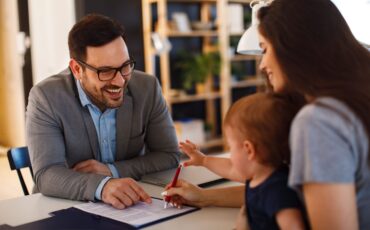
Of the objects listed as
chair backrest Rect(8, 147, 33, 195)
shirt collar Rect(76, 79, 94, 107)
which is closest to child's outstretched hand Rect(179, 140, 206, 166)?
shirt collar Rect(76, 79, 94, 107)

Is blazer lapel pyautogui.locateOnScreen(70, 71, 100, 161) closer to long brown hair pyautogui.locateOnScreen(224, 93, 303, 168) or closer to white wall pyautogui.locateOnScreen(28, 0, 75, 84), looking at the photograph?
long brown hair pyautogui.locateOnScreen(224, 93, 303, 168)

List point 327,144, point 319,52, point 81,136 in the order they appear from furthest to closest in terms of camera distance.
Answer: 1. point 81,136
2. point 319,52
3. point 327,144

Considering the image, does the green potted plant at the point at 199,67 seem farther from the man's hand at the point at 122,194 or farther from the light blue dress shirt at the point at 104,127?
the man's hand at the point at 122,194

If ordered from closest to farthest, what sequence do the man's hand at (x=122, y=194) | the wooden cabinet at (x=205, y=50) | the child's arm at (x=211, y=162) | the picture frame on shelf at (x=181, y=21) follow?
the man's hand at (x=122, y=194) → the child's arm at (x=211, y=162) → the wooden cabinet at (x=205, y=50) → the picture frame on shelf at (x=181, y=21)

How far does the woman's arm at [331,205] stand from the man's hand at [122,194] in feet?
2.22

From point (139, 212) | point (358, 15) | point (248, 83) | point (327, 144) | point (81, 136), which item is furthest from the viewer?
point (248, 83)

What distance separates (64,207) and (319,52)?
3.18 ft

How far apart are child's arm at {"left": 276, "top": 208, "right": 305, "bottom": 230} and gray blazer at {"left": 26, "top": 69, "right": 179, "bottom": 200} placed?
2.41 ft

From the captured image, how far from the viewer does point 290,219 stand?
3.44 feet

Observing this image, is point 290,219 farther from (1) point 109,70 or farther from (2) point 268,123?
(1) point 109,70

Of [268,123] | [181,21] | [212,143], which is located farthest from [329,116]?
[212,143]

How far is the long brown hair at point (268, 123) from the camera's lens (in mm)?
1089

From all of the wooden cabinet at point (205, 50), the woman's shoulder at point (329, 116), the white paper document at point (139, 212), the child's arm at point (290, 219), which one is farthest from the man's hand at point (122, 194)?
the wooden cabinet at point (205, 50)

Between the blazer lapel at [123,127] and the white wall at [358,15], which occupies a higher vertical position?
A: the white wall at [358,15]
